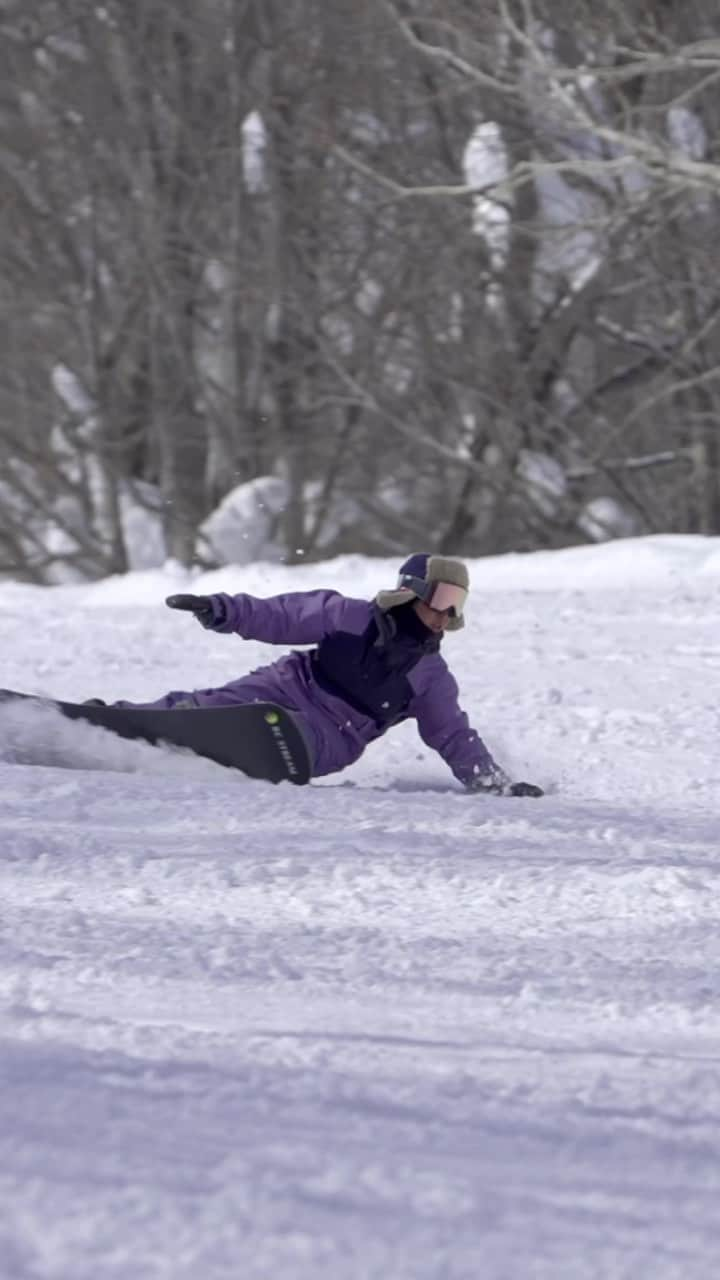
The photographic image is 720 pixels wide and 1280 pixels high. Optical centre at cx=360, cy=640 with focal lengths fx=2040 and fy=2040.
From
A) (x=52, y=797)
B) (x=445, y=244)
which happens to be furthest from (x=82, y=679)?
(x=445, y=244)

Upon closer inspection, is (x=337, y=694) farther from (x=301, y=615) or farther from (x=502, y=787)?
(x=502, y=787)

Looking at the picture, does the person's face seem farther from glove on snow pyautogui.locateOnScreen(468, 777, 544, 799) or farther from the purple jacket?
glove on snow pyautogui.locateOnScreen(468, 777, 544, 799)

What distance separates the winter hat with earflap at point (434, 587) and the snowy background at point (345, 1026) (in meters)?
0.52

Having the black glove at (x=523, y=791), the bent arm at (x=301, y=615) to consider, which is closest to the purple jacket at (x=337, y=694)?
the bent arm at (x=301, y=615)

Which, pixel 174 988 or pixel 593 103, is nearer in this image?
pixel 174 988

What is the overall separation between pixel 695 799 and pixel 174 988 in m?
3.47

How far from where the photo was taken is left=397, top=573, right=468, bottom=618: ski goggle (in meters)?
5.55

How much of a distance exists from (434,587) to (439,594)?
0.02 metres

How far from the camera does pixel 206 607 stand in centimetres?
543

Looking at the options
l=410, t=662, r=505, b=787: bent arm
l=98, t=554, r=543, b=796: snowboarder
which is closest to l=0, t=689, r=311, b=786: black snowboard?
l=98, t=554, r=543, b=796: snowboarder

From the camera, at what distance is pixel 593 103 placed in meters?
15.4

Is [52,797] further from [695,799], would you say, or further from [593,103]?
[593,103]

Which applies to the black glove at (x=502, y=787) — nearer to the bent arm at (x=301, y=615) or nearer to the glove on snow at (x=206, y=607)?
the bent arm at (x=301, y=615)

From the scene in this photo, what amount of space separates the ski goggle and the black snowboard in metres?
0.50
